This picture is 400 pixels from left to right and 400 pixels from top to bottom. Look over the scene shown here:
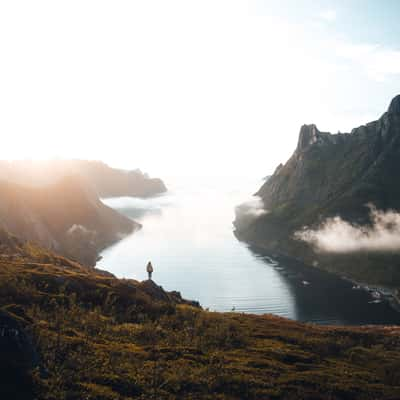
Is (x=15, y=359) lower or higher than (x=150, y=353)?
lower

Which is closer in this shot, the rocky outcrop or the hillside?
the rocky outcrop

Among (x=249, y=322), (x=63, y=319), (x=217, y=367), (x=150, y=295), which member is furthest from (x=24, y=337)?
(x=249, y=322)

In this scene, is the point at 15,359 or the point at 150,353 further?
the point at 150,353

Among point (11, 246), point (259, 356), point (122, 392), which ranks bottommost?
point (122, 392)

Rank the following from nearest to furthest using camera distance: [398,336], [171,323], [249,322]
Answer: [171,323]
[249,322]
[398,336]

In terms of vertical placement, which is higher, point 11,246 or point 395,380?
point 11,246

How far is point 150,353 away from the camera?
176ft

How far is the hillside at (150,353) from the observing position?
43594 mm

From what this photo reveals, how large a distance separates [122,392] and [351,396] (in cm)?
2662

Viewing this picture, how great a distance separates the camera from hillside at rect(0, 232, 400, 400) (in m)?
43.6

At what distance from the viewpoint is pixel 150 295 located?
8906 centimetres

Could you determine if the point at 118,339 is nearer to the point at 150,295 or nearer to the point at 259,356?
the point at 259,356

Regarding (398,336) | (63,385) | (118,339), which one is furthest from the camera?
(398,336)

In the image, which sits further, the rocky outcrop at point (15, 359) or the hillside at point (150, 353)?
the hillside at point (150, 353)
